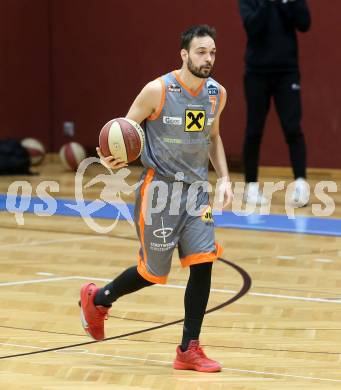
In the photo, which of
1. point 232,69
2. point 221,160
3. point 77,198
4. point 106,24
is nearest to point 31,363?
point 221,160

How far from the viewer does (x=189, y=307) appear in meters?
5.34

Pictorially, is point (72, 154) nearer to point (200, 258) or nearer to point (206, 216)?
point (206, 216)

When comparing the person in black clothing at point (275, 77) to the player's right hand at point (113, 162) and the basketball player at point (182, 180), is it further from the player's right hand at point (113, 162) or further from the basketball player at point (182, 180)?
the player's right hand at point (113, 162)

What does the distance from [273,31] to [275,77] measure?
429 millimetres

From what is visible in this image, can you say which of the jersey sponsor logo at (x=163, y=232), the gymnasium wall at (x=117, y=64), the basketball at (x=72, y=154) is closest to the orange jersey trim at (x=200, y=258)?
the jersey sponsor logo at (x=163, y=232)

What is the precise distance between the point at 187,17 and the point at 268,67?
12.3ft

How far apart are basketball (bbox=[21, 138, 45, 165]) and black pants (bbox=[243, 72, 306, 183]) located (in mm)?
4391

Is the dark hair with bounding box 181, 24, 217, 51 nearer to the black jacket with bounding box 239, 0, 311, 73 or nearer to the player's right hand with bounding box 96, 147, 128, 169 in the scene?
the player's right hand with bounding box 96, 147, 128, 169

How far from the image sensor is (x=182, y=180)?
214 inches

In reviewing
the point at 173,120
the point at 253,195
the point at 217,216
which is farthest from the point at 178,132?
the point at 253,195

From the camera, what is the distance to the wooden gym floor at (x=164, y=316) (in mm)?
5117

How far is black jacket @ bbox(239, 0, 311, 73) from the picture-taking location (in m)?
10.4

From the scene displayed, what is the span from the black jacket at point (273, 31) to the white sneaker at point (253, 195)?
1088mm

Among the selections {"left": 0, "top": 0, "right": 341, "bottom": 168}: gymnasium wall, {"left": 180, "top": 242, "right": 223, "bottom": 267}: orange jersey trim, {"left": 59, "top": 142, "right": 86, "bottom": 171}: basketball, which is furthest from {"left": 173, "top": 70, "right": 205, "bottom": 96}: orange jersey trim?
{"left": 59, "top": 142, "right": 86, "bottom": 171}: basketball
